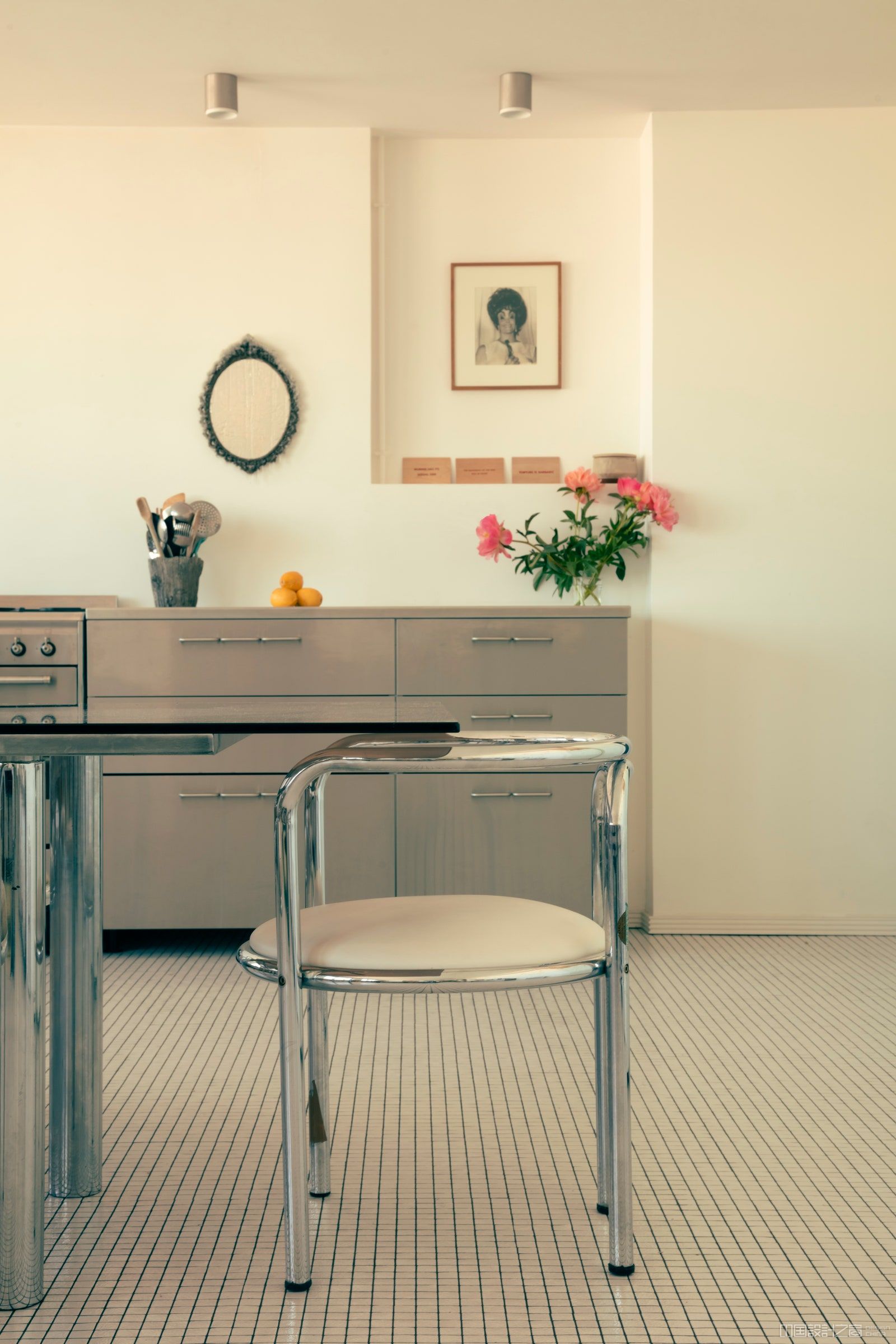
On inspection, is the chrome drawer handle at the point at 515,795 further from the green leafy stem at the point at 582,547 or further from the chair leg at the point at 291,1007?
the chair leg at the point at 291,1007

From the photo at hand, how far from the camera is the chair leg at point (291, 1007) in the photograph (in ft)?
4.66

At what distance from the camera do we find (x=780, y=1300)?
1.53 m

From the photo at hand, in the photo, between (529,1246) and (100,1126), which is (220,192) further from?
(529,1246)

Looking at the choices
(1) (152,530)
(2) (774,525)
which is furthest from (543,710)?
(1) (152,530)

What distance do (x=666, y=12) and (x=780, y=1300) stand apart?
3045 millimetres

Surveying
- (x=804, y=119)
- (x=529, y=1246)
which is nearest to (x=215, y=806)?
(x=529, y=1246)

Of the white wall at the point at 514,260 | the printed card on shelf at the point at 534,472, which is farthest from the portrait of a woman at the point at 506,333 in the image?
the printed card on shelf at the point at 534,472

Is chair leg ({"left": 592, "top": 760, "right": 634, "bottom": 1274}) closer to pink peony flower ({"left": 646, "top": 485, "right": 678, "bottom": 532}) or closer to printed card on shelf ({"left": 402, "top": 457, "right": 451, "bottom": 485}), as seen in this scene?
pink peony flower ({"left": 646, "top": 485, "right": 678, "bottom": 532})

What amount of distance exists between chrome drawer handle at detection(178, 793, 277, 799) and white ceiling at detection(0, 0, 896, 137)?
7.13ft

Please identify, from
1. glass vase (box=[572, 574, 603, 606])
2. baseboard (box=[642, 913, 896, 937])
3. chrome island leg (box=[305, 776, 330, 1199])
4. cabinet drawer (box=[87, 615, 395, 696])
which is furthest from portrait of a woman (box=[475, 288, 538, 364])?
chrome island leg (box=[305, 776, 330, 1199])

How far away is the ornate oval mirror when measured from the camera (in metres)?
3.76

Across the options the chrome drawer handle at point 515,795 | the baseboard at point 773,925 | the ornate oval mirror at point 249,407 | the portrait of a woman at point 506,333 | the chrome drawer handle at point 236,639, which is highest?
the portrait of a woman at point 506,333

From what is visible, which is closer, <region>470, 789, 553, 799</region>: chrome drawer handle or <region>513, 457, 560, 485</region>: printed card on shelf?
<region>470, 789, 553, 799</region>: chrome drawer handle

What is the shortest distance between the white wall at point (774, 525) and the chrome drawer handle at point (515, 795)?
52 cm
